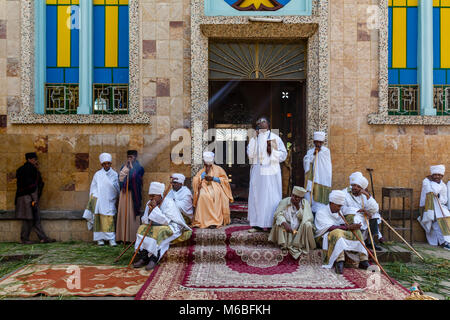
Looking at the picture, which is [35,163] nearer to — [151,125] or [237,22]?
[151,125]

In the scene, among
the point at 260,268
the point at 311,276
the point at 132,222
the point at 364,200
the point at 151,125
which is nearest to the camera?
the point at 311,276

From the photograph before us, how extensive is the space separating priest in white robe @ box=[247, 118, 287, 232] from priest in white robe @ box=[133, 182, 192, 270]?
4.08 ft

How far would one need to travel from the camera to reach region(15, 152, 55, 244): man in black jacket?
264 inches

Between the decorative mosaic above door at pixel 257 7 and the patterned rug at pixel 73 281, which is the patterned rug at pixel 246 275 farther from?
the decorative mosaic above door at pixel 257 7

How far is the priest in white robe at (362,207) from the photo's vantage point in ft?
18.0

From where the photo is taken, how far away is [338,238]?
16.6 feet

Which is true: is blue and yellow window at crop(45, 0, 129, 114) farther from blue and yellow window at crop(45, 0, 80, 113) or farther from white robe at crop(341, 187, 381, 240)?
white robe at crop(341, 187, 381, 240)

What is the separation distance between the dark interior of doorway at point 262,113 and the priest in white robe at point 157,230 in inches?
106

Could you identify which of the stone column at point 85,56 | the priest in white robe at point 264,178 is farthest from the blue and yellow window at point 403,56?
the stone column at point 85,56

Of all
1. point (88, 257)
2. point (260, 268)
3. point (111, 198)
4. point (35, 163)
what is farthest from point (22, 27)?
point (260, 268)

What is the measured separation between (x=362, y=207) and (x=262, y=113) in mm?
4247

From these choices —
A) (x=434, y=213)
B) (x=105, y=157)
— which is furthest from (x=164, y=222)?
(x=434, y=213)

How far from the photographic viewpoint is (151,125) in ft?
23.3

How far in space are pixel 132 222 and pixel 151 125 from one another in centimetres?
197
